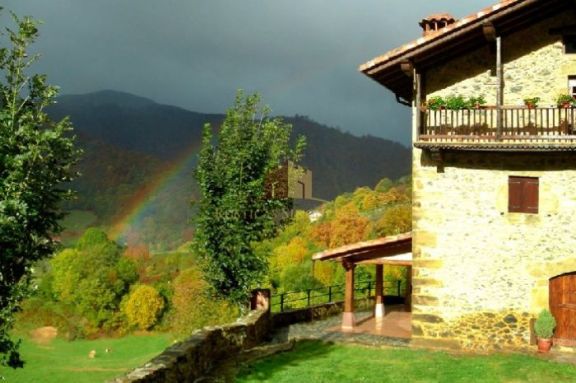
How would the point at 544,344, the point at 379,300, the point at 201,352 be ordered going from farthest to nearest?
the point at 379,300 → the point at 544,344 → the point at 201,352

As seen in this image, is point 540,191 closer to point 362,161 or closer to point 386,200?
point 386,200

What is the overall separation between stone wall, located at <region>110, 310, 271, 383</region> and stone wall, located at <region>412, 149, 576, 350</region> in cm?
469

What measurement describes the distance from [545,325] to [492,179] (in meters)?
4.09

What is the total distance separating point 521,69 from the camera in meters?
17.4

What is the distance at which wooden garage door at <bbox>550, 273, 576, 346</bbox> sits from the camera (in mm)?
17125

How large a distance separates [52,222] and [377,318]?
46.0ft

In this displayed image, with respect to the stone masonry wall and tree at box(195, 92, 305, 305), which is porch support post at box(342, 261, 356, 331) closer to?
tree at box(195, 92, 305, 305)

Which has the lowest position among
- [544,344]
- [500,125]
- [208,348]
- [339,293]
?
[339,293]

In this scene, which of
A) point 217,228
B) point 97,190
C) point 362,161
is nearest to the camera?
point 217,228

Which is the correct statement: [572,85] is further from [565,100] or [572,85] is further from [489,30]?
[489,30]

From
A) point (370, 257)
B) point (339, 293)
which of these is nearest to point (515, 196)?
point (370, 257)

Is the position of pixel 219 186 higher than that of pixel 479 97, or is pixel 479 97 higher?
pixel 479 97

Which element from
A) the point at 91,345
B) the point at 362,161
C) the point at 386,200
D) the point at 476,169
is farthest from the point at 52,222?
the point at 362,161

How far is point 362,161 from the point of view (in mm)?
193875
